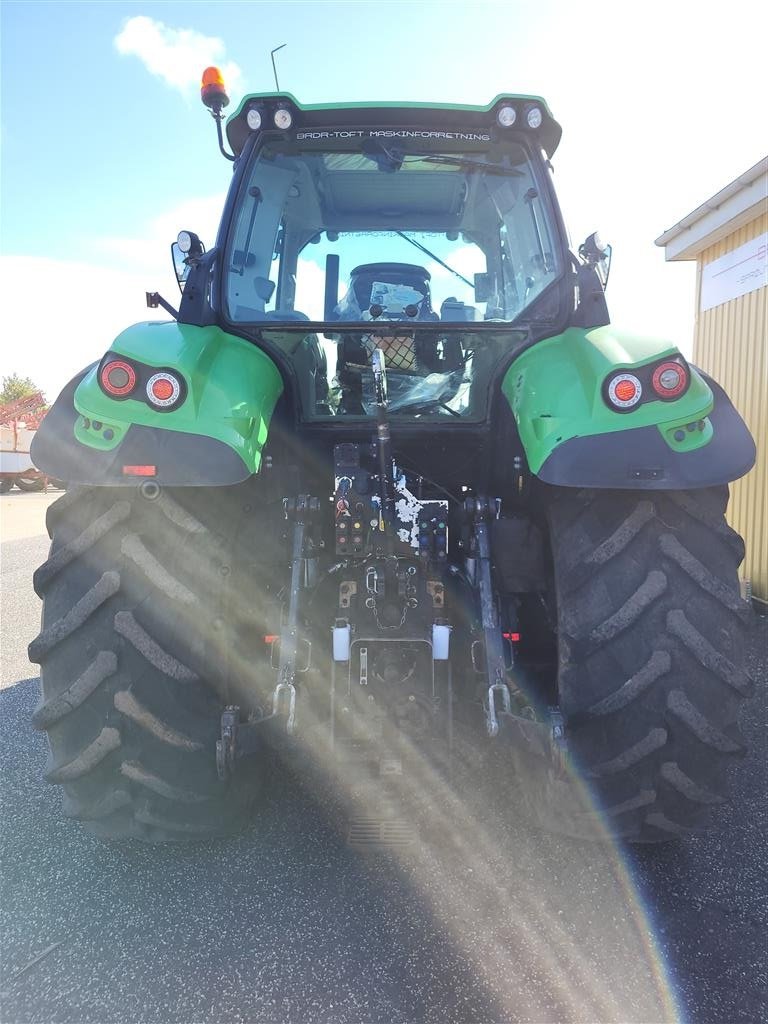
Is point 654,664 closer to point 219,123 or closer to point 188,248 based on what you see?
point 188,248

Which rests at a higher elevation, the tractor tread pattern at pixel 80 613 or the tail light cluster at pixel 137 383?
the tail light cluster at pixel 137 383

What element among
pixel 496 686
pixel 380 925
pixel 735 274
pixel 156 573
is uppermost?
pixel 735 274

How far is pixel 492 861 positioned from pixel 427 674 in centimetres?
62

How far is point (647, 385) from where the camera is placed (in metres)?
1.82

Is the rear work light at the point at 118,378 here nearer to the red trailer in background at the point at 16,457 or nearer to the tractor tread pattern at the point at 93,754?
the tractor tread pattern at the point at 93,754

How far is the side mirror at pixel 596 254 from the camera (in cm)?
229

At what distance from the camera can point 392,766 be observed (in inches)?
79.1

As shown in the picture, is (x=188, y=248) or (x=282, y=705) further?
(x=188, y=248)

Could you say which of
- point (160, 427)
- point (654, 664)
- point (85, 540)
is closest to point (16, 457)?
point (85, 540)

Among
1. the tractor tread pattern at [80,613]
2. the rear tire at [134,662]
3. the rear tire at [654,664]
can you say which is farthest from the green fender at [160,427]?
the rear tire at [654,664]

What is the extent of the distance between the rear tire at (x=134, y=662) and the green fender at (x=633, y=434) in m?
1.00

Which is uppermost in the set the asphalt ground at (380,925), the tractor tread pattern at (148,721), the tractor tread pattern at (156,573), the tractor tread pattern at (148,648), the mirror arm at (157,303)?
the mirror arm at (157,303)

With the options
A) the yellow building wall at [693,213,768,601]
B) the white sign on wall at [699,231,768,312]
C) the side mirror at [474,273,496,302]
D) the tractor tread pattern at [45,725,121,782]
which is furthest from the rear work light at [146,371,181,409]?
the white sign on wall at [699,231,768,312]

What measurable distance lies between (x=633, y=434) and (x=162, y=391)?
127 cm
